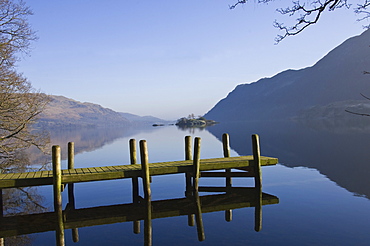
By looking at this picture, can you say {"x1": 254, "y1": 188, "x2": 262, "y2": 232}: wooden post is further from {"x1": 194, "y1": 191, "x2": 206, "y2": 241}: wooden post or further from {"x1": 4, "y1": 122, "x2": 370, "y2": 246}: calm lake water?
{"x1": 194, "y1": 191, "x2": 206, "y2": 241}: wooden post

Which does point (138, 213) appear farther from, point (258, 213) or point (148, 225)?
point (258, 213)

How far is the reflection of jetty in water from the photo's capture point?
13.0 metres

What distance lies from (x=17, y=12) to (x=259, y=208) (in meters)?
23.9

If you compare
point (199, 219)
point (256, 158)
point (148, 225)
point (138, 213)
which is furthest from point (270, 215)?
point (138, 213)

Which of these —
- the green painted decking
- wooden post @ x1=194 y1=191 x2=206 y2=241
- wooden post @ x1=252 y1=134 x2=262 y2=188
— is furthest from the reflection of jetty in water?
the green painted decking

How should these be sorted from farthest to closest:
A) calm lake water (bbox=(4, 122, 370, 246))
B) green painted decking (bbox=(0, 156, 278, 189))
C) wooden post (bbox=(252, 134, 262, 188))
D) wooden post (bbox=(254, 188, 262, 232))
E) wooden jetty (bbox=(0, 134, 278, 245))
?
wooden post (bbox=(252, 134, 262, 188)) → green painted decking (bbox=(0, 156, 278, 189)) → wooden jetty (bbox=(0, 134, 278, 245)) → wooden post (bbox=(254, 188, 262, 232)) → calm lake water (bbox=(4, 122, 370, 246))

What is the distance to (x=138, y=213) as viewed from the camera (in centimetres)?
1474

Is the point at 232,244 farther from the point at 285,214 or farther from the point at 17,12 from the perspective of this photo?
the point at 17,12

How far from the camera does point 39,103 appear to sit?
28.9m

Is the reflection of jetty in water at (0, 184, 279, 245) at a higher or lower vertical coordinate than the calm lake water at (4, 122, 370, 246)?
higher

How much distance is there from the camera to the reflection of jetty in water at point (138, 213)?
13.0 metres

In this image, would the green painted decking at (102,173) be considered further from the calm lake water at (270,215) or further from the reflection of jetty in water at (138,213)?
the calm lake water at (270,215)

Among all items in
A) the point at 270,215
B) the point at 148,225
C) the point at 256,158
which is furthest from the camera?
the point at 256,158

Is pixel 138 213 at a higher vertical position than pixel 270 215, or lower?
higher
